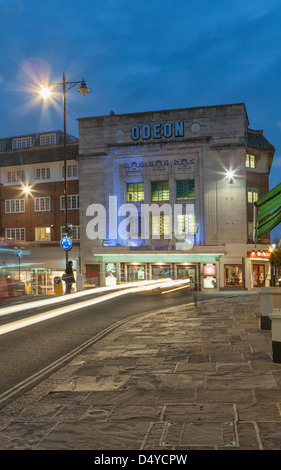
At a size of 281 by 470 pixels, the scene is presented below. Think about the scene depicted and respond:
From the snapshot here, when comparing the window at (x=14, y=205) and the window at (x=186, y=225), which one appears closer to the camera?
the window at (x=186, y=225)

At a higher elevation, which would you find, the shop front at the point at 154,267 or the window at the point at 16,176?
the window at the point at 16,176

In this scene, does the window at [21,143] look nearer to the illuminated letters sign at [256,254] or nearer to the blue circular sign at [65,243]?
the illuminated letters sign at [256,254]

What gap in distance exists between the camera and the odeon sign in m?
40.6

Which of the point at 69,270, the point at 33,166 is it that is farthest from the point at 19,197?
the point at 69,270

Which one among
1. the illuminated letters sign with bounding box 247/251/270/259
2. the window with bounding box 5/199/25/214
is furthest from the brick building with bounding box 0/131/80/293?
the illuminated letters sign with bounding box 247/251/270/259

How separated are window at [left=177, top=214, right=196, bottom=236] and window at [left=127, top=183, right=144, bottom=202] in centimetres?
452

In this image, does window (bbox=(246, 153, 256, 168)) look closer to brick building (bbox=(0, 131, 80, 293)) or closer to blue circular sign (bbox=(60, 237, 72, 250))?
brick building (bbox=(0, 131, 80, 293))

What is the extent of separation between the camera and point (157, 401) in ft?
20.6

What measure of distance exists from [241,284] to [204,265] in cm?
375

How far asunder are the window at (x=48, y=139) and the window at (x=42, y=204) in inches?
313

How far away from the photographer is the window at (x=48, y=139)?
49.5 metres

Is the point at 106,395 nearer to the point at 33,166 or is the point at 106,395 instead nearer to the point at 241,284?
the point at 241,284

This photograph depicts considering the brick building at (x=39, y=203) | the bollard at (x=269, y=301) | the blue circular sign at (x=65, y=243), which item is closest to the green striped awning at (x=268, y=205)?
the bollard at (x=269, y=301)

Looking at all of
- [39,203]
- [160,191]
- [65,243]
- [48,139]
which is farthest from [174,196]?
[65,243]
